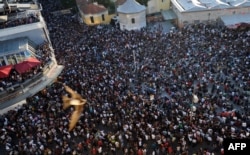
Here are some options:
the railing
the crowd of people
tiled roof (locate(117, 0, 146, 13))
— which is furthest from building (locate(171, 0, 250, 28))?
the railing

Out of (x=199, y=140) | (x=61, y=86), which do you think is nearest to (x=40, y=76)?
(x=61, y=86)

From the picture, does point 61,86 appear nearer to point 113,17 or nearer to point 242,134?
point 242,134

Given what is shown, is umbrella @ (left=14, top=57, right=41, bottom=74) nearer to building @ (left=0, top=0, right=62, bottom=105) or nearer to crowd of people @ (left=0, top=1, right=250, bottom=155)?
building @ (left=0, top=0, right=62, bottom=105)

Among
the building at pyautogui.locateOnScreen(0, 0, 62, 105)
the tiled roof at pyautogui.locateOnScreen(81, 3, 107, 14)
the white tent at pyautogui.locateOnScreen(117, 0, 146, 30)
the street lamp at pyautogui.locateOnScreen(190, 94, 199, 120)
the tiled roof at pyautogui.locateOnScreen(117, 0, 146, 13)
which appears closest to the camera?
the street lamp at pyautogui.locateOnScreen(190, 94, 199, 120)

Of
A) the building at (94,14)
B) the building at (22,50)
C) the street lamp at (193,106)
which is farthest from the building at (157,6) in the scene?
the street lamp at (193,106)

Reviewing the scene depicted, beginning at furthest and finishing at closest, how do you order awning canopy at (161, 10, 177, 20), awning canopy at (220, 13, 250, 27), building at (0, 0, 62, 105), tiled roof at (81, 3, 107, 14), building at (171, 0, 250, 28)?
1. tiled roof at (81, 3, 107, 14)
2. awning canopy at (161, 10, 177, 20)
3. building at (171, 0, 250, 28)
4. awning canopy at (220, 13, 250, 27)
5. building at (0, 0, 62, 105)

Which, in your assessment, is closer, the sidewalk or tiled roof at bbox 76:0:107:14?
the sidewalk

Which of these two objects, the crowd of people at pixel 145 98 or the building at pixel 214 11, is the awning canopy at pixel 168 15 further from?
the crowd of people at pixel 145 98

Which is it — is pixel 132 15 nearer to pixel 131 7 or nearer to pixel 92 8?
A: pixel 131 7

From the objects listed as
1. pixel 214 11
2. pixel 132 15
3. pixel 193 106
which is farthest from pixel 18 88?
pixel 214 11
